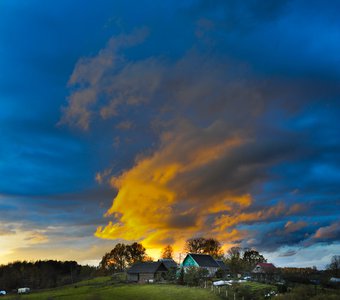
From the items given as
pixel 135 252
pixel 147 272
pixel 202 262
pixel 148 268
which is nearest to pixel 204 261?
pixel 202 262

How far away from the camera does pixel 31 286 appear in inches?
4341

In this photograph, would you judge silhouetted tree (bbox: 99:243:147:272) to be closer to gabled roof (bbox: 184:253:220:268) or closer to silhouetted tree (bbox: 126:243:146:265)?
silhouetted tree (bbox: 126:243:146:265)

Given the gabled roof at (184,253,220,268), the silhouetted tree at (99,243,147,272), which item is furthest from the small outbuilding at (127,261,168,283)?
the silhouetted tree at (99,243,147,272)

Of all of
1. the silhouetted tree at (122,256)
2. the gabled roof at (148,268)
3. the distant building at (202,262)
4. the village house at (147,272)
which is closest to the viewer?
the village house at (147,272)

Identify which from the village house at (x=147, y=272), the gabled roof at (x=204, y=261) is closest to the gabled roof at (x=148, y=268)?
the village house at (x=147, y=272)

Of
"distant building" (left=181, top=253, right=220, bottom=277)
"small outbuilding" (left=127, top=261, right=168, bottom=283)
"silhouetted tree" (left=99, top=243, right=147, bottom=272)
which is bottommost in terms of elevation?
"small outbuilding" (left=127, top=261, right=168, bottom=283)

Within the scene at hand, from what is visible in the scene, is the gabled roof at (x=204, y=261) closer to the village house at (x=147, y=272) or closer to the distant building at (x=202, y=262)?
the distant building at (x=202, y=262)

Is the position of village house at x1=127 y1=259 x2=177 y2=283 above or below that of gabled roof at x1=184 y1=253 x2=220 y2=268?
below

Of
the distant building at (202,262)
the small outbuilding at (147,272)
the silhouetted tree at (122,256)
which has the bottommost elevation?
the small outbuilding at (147,272)

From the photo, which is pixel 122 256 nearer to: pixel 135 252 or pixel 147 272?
pixel 135 252

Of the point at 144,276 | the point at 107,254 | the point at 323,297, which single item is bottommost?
the point at 323,297

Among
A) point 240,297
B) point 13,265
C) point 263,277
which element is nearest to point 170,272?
point 263,277

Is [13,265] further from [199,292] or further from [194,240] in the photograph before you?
[199,292]

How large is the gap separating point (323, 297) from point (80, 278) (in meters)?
86.5
